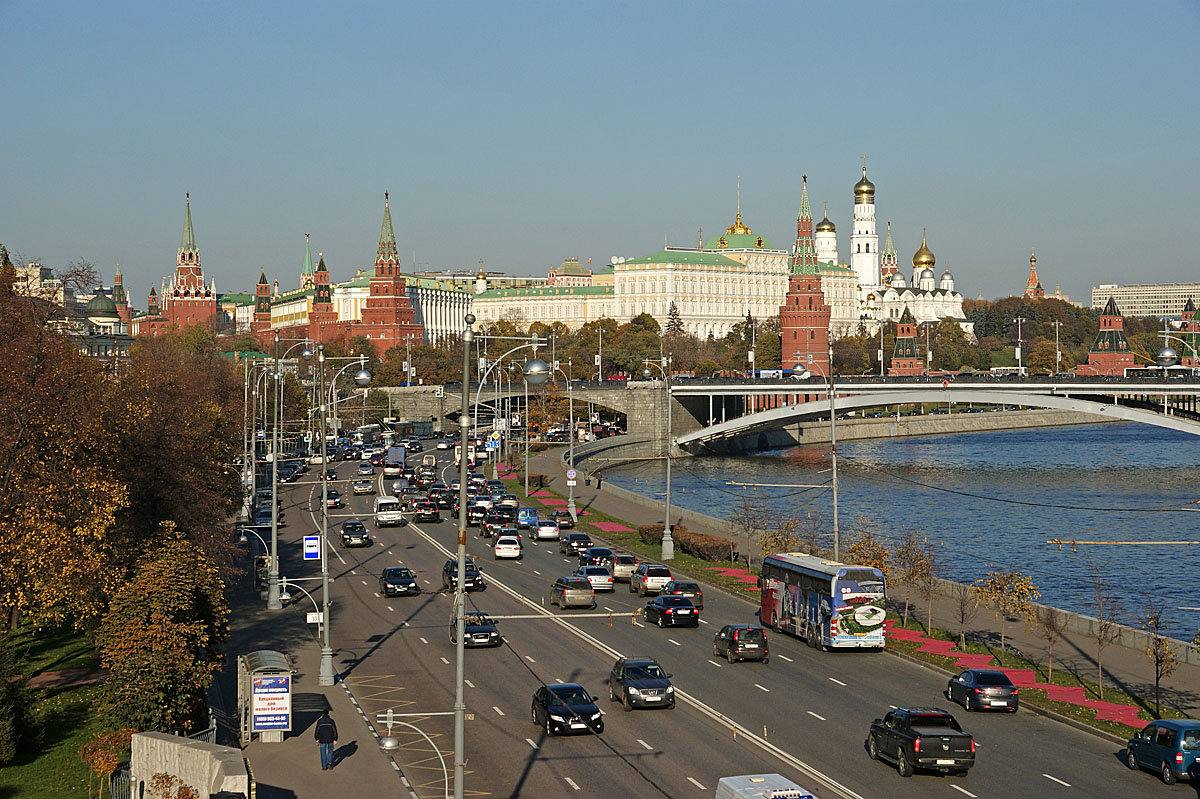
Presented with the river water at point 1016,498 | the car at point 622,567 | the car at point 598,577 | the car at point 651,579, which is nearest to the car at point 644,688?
the car at point 651,579

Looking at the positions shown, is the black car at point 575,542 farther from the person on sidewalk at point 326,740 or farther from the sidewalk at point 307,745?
the person on sidewalk at point 326,740

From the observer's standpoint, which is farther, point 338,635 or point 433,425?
point 433,425

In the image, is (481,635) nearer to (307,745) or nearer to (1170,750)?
(307,745)

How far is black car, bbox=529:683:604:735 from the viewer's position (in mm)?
30547

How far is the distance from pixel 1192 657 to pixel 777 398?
140 m

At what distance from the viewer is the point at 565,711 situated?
30.6 m

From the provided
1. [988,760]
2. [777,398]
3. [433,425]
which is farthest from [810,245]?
[988,760]

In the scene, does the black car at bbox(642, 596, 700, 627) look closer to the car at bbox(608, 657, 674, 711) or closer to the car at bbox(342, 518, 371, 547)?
the car at bbox(608, 657, 674, 711)

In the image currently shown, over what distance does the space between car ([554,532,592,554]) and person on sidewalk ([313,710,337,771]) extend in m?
33.2

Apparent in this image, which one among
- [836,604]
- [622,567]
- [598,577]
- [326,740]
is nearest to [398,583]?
[598,577]

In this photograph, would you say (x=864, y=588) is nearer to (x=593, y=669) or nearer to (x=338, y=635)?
(x=593, y=669)

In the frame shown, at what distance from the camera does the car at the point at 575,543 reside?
6225cm

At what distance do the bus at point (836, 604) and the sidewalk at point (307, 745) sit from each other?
45.6 feet

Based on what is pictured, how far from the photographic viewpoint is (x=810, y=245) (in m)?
196
